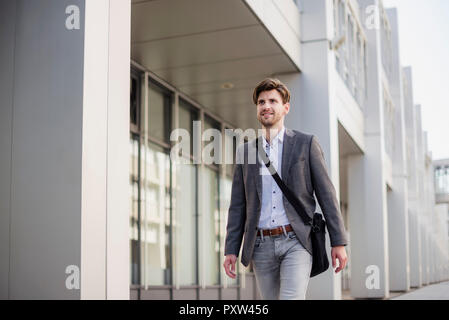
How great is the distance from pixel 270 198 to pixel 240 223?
0.32 meters

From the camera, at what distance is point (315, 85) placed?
35.9 ft

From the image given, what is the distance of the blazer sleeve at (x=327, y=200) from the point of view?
3998 millimetres

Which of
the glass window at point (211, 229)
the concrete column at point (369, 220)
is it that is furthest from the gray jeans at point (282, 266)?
the concrete column at point (369, 220)

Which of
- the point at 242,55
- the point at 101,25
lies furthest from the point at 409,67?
the point at 101,25

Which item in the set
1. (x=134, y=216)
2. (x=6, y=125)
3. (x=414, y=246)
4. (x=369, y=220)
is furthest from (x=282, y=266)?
(x=414, y=246)

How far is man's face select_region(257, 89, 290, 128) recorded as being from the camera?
403 centimetres

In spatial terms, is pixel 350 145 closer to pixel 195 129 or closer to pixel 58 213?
pixel 195 129

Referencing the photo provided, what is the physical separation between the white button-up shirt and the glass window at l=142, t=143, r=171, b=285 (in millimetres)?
7196

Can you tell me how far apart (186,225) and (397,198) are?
13.7 meters

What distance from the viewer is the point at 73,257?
4.23 meters

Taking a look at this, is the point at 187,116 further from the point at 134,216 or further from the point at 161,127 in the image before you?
the point at 134,216

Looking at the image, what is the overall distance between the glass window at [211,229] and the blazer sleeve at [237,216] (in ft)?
32.1

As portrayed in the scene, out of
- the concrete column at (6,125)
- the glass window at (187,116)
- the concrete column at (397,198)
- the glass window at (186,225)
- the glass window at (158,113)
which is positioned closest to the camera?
the concrete column at (6,125)

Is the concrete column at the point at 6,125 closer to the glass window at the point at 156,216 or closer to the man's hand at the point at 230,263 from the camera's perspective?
the man's hand at the point at 230,263
